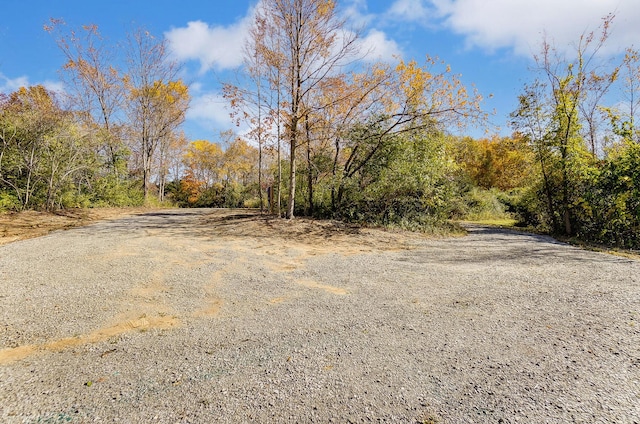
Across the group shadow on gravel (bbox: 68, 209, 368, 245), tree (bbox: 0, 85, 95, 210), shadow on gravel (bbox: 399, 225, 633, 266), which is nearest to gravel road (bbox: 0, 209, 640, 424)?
shadow on gravel (bbox: 399, 225, 633, 266)

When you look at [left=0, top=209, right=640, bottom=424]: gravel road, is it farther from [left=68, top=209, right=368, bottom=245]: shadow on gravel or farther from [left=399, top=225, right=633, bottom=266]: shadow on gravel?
[left=68, top=209, right=368, bottom=245]: shadow on gravel

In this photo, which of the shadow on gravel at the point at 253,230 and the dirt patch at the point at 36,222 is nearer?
the dirt patch at the point at 36,222

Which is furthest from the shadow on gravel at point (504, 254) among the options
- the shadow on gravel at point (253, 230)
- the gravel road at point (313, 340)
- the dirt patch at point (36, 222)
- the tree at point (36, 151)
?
the tree at point (36, 151)

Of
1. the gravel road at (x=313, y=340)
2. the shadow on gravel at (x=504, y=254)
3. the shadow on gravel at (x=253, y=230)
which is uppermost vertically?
the shadow on gravel at (x=253, y=230)

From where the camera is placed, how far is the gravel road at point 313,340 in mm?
1855

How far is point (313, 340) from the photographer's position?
Answer: 2.66 metres

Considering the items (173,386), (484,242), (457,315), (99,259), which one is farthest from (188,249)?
(484,242)

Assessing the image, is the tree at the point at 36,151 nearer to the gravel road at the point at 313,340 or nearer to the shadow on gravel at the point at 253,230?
the shadow on gravel at the point at 253,230

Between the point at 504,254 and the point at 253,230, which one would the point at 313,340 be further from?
the point at 253,230

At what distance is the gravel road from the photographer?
1.86m

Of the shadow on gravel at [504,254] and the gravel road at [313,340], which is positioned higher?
the shadow on gravel at [504,254]

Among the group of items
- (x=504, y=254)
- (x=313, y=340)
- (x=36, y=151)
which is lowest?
(x=313, y=340)

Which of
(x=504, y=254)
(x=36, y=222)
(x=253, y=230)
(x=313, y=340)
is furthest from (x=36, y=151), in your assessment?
(x=504, y=254)

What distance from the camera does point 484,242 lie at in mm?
7570
